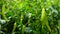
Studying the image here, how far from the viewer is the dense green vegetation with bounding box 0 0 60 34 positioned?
1480mm

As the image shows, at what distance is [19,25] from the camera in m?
1.50

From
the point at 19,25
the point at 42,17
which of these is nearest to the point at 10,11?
the point at 19,25

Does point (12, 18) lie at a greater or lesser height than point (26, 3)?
lesser

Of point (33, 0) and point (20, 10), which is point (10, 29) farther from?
point (33, 0)

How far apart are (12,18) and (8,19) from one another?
0.04 meters

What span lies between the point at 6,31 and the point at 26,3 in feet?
1.10

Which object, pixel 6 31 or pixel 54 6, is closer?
pixel 54 6

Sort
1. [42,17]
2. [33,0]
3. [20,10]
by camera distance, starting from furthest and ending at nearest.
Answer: [33,0] < [20,10] < [42,17]

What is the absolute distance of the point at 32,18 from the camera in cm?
153

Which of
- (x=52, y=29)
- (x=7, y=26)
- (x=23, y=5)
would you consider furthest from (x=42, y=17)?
(x=7, y=26)

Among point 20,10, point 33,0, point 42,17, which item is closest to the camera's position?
point 42,17

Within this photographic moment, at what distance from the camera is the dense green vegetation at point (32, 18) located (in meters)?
1.48

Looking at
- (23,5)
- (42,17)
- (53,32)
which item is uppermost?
(23,5)

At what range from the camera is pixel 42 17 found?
1455mm
